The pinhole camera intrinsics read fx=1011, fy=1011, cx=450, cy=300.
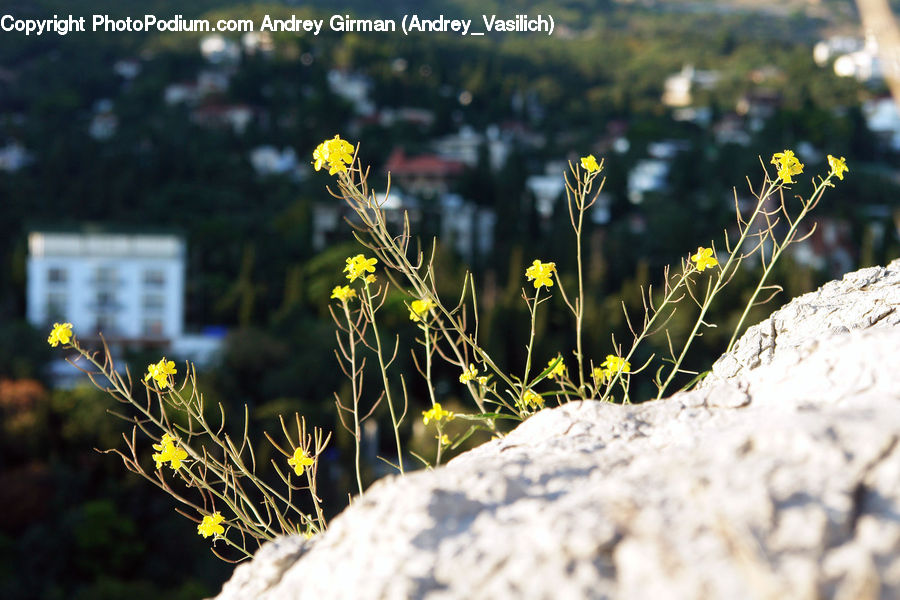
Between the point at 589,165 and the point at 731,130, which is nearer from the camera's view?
the point at 589,165

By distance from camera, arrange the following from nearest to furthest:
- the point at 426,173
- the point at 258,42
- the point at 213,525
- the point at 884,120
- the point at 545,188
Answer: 1. the point at 213,525
2. the point at 545,188
3. the point at 426,173
4. the point at 884,120
5. the point at 258,42

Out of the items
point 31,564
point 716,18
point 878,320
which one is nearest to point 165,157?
point 31,564

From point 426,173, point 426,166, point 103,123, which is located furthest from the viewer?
point 103,123

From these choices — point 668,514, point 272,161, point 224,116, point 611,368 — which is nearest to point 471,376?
point 611,368

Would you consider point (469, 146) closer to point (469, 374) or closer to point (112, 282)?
point (112, 282)

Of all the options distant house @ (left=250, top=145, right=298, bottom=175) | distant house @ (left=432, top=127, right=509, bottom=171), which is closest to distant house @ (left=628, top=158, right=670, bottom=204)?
distant house @ (left=432, top=127, right=509, bottom=171)

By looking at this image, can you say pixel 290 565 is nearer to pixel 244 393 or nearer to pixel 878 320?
pixel 878 320

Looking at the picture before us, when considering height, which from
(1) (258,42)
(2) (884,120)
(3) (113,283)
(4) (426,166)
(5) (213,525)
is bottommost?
(3) (113,283)
